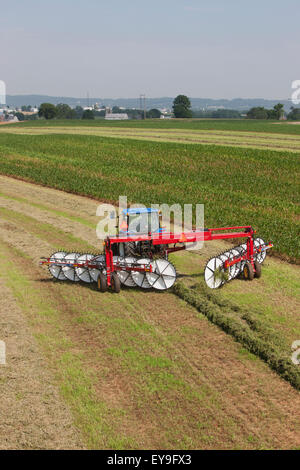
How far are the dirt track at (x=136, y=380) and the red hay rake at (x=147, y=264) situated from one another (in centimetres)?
46

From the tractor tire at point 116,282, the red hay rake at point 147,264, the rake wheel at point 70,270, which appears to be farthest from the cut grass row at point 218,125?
the tractor tire at point 116,282

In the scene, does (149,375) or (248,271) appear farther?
(248,271)

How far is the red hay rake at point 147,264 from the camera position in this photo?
14148mm

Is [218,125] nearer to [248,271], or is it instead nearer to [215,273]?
[248,271]

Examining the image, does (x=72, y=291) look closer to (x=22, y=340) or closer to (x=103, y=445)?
(x=22, y=340)

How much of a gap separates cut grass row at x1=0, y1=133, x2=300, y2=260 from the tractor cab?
5582 millimetres

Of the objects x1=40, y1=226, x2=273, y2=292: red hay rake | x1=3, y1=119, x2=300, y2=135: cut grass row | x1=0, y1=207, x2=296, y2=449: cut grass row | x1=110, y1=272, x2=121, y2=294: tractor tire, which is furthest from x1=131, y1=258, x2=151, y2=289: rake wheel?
x1=3, y1=119, x2=300, y2=135: cut grass row

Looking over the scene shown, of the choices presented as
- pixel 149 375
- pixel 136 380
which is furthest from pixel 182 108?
pixel 136 380

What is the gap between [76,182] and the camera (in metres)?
33.1

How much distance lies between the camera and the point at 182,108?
558ft

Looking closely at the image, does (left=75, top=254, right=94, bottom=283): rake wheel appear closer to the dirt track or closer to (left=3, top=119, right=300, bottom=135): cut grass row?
the dirt track

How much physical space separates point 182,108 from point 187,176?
14127 cm

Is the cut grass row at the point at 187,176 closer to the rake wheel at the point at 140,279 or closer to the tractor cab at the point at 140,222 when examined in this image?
the tractor cab at the point at 140,222

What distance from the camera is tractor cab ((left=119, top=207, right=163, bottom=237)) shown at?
15070 mm
